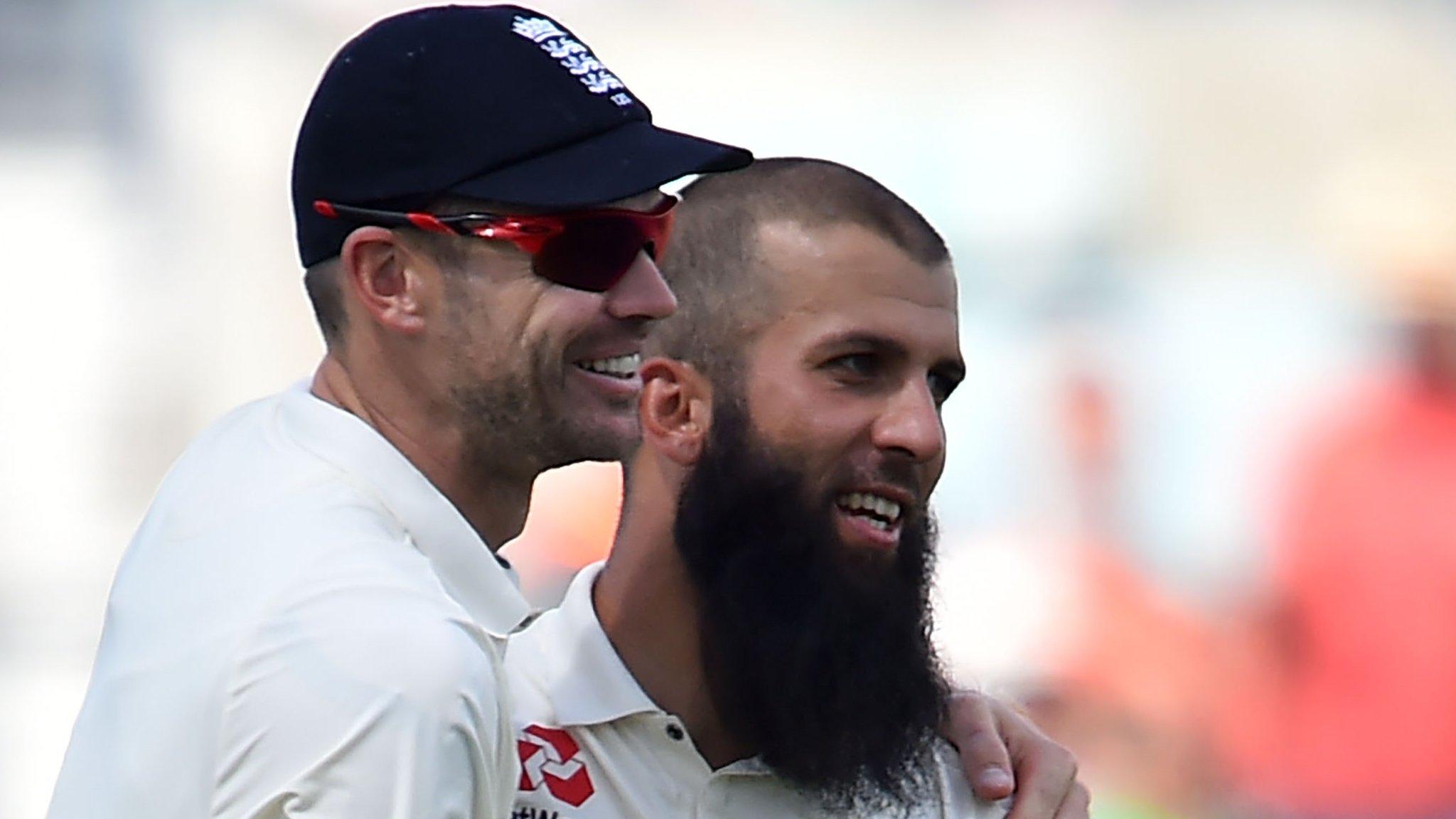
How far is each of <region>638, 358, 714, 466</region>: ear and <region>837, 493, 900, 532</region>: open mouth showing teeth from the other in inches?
7.8

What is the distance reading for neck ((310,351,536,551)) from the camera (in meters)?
2.28

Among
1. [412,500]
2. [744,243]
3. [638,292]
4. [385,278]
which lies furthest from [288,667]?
[744,243]

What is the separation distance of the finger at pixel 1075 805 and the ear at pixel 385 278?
1018 mm

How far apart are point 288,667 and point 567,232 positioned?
632mm

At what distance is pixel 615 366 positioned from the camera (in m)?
2.44

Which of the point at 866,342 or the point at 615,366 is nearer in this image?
the point at 615,366

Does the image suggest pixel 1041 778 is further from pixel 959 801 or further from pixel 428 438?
pixel 428 438

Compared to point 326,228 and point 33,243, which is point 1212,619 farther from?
point 326,228

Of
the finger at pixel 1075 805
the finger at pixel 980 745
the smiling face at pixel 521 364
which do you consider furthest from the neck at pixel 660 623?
the smiling face at pixel 521 364

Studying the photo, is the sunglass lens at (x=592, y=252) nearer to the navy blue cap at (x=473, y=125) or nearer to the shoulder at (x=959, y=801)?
the navy blue cap at (x=473, y=125)

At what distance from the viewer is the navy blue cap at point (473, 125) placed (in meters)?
2.25

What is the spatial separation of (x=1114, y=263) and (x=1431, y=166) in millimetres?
826

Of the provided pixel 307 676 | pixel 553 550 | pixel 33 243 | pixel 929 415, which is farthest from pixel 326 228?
pixel 33 243

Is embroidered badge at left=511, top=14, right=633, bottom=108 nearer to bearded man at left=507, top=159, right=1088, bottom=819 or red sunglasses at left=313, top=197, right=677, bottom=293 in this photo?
red sunglasses at left=313, top=197, right=677, bottom=293
